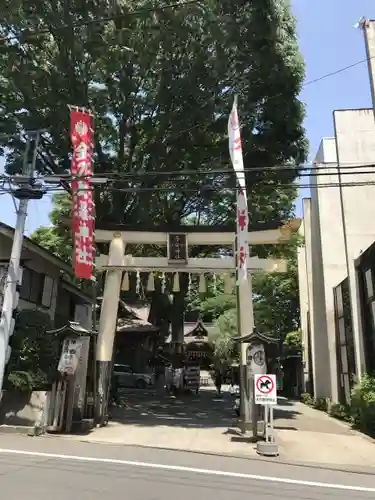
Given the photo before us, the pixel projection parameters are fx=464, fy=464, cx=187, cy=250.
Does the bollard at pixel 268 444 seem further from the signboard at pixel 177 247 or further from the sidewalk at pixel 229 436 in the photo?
the signboard at pixel 177 247

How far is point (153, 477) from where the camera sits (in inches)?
306

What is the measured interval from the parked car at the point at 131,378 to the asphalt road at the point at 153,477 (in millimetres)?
23060

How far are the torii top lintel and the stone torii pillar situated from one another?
331 mm

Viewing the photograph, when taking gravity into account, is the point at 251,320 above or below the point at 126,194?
below

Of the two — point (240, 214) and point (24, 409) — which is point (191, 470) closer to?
point (24, 409)

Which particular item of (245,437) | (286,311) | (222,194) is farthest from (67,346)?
(286,311)

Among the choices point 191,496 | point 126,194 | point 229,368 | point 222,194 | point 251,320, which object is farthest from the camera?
point 229,368

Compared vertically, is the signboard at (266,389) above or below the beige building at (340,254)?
below

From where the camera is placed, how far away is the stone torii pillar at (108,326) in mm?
14391

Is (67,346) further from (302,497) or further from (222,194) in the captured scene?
(222,194)

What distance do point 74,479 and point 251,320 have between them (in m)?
8.74

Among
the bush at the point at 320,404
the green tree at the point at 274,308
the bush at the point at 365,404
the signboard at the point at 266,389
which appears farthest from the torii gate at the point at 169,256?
the green tree at the point at 274,308

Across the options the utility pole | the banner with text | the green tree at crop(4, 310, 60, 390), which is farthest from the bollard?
the utility pole

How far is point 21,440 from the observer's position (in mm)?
11188
